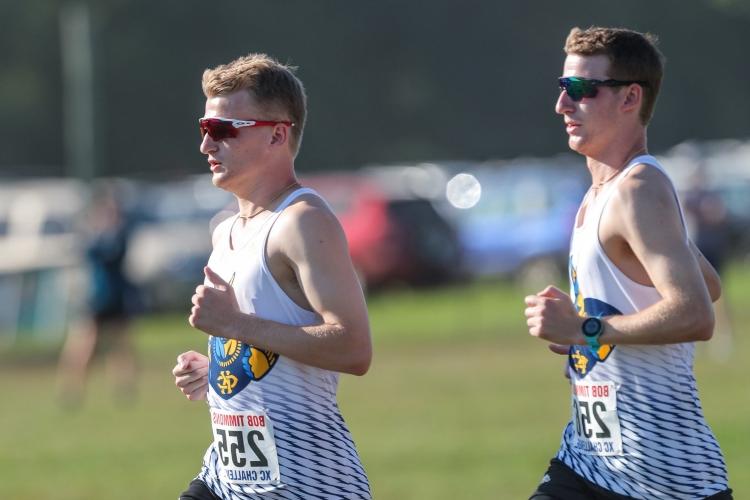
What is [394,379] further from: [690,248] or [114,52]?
[114,52]

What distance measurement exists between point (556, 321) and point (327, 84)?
167ft

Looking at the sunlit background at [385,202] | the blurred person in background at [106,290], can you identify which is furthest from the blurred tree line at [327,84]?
the blurred person in background at [106,290]

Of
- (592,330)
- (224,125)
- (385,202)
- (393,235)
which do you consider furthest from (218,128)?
(385,202)

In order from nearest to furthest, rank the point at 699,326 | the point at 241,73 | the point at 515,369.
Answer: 1. the point at 699,326
2. the point at 241,73
3. the point at 515,369

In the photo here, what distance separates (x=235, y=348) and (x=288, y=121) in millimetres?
788

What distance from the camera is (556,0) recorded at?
4881 centimetres

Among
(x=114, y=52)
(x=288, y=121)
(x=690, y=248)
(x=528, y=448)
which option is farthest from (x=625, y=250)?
(x=114, y=52)

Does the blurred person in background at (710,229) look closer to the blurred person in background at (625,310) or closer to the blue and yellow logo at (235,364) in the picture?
the blurred person in background at (625,310)

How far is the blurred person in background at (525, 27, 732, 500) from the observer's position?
16.6ft

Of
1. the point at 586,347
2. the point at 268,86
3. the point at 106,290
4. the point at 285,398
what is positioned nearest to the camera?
the point at 285,398

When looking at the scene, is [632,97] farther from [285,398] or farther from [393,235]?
[393,235]

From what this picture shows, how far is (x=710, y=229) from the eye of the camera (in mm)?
18734

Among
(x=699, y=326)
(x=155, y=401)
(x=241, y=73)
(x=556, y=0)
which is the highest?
(x=556, y=0)

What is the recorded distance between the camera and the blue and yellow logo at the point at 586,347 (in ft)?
17.3
